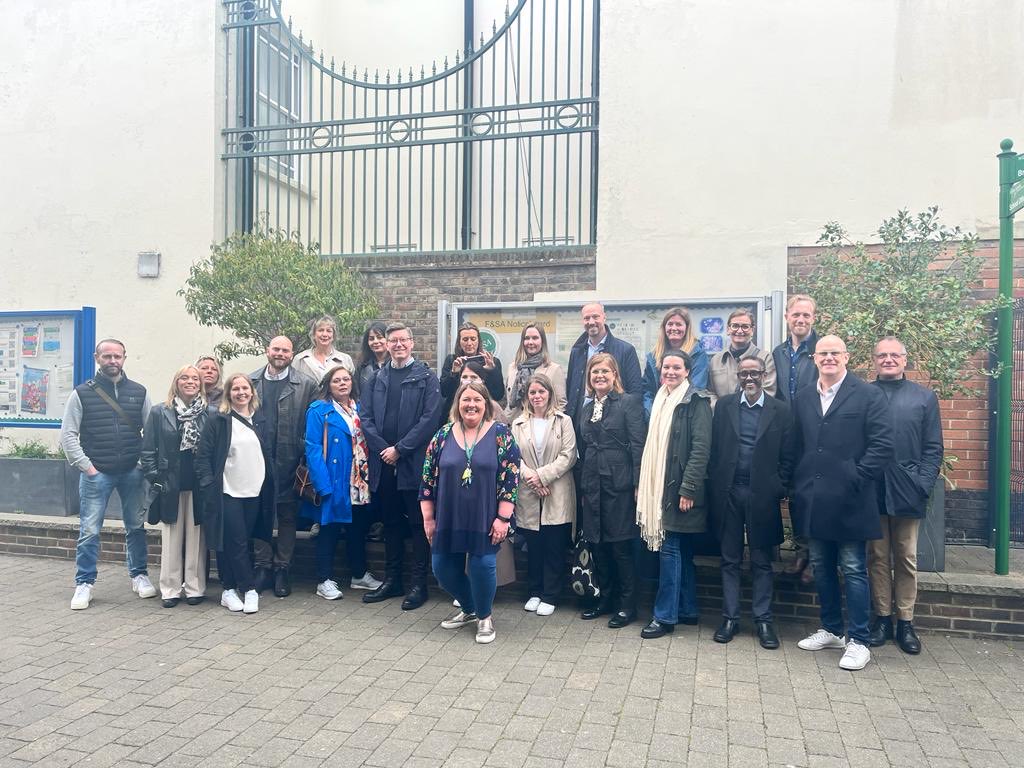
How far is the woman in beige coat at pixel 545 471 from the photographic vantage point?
5.41 meters

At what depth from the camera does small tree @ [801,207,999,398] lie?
538 centimetres

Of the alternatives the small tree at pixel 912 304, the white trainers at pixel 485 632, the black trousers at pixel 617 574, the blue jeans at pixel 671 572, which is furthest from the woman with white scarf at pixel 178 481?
the small tree at pixel 912 304

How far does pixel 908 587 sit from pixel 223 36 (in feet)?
27.5

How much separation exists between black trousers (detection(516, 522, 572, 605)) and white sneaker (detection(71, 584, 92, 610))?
10.2 ft

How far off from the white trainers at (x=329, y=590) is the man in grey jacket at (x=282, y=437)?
0.27 meters

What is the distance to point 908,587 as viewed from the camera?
16.0ft

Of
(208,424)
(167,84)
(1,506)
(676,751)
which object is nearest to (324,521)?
(208,424)

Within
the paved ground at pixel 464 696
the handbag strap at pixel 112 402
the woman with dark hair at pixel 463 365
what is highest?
the woman with dark hair at pixel 463 365

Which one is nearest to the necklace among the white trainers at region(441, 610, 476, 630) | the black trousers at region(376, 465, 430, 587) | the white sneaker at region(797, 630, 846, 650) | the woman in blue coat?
the black trousers at region(376, 465, 430, 587)

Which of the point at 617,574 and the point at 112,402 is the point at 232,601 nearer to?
the point at 112,402

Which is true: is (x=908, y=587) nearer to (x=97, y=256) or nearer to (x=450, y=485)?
(x=450, y=485)

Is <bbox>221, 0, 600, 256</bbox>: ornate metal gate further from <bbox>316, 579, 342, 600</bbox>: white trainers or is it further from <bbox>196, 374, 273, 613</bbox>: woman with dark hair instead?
<bbox>316, 579, 342, 600</bbox>: white trainers

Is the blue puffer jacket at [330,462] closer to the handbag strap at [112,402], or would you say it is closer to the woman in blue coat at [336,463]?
the woman in blue coat at [336,463]

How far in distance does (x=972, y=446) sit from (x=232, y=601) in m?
5.89
